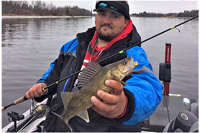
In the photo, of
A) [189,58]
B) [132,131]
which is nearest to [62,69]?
[132,131]

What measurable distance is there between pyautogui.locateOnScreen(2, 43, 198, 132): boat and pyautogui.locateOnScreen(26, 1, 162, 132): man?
0.48m

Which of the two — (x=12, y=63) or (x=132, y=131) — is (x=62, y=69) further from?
(x=12, y=63)

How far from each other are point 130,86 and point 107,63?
2.10ft

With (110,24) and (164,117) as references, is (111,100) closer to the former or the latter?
(110,24)

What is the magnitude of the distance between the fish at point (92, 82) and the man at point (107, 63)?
130mm

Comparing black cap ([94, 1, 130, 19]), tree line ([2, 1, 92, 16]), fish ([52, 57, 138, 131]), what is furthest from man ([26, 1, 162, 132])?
tree line ([2, 1, 92, 16])

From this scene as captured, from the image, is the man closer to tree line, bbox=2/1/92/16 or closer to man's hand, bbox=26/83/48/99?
man's hand, bbox=26/83/48/99

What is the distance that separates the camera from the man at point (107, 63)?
2191 millimetres

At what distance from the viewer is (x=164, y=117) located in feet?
13.6

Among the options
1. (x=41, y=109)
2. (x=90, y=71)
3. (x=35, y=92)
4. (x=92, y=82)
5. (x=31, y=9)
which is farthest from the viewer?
(x=31, y=9)

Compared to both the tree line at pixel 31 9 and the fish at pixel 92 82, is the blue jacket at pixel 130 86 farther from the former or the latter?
the tree line at pixel 31 9

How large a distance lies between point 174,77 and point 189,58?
4212 millimetres

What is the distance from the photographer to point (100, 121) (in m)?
2.69

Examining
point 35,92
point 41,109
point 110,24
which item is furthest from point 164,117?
point 35,92
